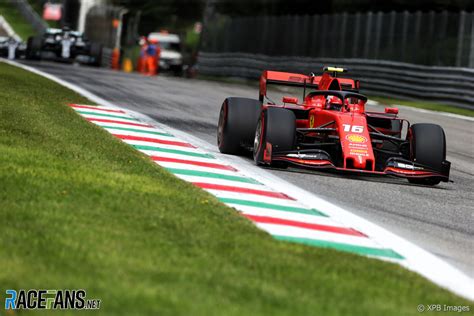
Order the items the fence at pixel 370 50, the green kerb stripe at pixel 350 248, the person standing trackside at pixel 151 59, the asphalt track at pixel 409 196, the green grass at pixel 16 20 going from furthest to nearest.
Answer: the green grass at pixel 16 20
the person standing trackside at pixel 151 59
the fence at pixel 370 50
the asphalt track at pixel 409 196
the green kerb stripe at pixel 350 248

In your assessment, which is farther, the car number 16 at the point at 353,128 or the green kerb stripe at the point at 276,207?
the car number 16 at the point at 353,128

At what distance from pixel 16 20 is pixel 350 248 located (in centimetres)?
7987

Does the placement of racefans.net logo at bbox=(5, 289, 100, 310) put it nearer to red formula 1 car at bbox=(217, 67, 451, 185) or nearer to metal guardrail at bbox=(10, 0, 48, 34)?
red formula 1 car at bbox=(217, 67, 451, 185)

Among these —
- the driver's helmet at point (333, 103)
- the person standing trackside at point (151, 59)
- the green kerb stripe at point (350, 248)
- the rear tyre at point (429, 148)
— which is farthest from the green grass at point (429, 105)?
the green kerb stripe at point (350, 248)

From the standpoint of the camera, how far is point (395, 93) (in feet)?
103

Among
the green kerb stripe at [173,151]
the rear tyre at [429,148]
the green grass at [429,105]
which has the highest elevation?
the rear tyre at [429,148]

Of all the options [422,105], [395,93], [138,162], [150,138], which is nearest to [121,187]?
[138,162]

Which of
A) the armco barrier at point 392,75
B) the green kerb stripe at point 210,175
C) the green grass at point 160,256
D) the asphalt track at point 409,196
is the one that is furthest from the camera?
the armco barrier at point 392,75

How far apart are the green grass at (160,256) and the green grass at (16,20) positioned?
6800cm

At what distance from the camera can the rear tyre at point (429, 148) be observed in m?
12.0

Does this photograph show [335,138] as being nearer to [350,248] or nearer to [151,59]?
[350,248]

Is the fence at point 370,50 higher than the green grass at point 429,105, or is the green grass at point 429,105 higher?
the fence at point 370,50

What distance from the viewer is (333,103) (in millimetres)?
12695

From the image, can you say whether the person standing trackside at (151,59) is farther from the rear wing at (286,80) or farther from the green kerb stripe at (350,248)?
the green kerb stripe at (350,248)
